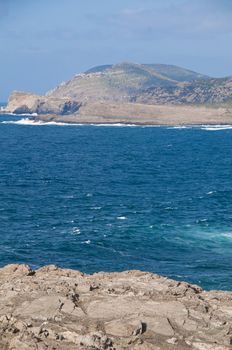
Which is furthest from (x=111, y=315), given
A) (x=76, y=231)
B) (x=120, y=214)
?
(x=120, y=214)

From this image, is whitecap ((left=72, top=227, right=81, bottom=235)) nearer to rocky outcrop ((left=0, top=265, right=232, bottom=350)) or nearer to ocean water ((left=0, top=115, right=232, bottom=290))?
ocean water ((left=0, top=115, right=232, bottom=290))

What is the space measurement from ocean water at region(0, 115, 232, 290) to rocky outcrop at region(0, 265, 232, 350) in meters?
21.3

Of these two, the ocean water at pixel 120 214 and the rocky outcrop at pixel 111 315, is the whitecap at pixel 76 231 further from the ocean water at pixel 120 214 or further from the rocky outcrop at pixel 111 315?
the rocky outcrop at pixel 111 315

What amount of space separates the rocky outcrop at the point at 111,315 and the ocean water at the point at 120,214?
21311 millimetres

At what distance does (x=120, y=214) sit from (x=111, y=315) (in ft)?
160

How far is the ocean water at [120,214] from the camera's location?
5500cm

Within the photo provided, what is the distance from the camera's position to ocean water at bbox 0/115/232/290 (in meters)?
55.0

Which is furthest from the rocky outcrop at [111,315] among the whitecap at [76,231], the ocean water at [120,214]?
the whitecap at [76,231]

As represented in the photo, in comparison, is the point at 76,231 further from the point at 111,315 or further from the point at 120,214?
the point at 111,315

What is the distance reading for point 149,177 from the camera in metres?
108

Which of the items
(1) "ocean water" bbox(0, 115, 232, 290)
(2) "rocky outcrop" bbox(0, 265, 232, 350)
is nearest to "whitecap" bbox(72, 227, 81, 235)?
(1) "ocean water" bbox(0, 115, 232, 290)

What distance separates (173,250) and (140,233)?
6723 millimetres

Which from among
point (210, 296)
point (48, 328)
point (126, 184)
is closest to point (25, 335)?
point (48, 328)

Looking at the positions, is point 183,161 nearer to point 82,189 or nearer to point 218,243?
point 82,189
